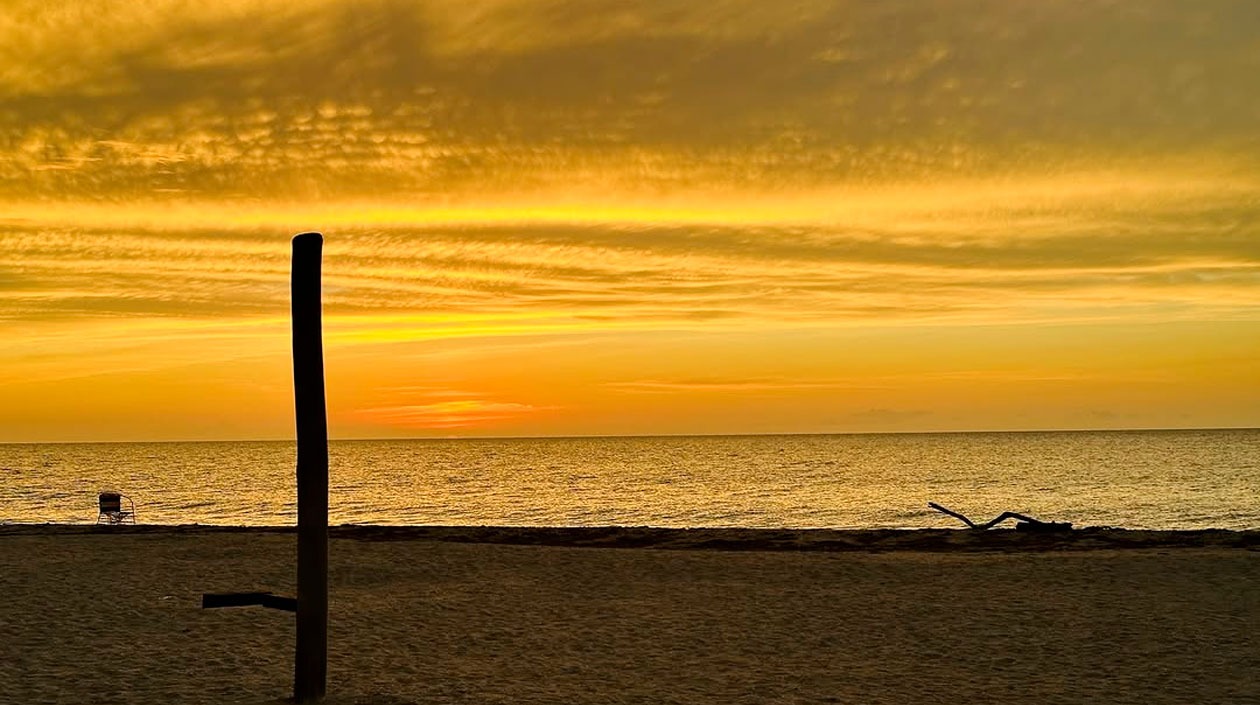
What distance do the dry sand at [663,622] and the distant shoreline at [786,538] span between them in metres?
0.17

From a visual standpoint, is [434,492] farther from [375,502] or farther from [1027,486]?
[1027,486]

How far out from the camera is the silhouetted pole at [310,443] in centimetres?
831

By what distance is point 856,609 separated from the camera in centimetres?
1395

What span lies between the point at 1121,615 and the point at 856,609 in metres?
3.14

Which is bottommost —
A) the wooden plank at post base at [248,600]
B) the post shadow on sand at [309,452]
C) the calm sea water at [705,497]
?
the calm sea water at [705,497]

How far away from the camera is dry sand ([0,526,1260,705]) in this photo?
9.56 metres

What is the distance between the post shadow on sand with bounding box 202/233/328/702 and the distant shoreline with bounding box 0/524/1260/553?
45.4ft

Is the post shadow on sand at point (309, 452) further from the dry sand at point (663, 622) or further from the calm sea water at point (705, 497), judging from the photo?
the calm sea water at point (705, 497)

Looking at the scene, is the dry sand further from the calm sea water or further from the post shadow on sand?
the calm sea water

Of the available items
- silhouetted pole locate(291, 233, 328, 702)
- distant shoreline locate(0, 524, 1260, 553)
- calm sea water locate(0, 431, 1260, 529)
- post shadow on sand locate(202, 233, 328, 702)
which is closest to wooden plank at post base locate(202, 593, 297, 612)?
post shadow on sand locate(202, 233, 328, 702)

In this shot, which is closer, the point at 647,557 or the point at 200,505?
the point at 647,557

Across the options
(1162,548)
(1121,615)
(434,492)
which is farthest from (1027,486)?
→ (1121,615)

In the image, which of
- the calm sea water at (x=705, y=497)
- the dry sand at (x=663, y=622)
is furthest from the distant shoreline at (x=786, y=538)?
the calm sea water at (x=705, y=497)

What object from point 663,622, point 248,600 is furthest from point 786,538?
point 248,600
